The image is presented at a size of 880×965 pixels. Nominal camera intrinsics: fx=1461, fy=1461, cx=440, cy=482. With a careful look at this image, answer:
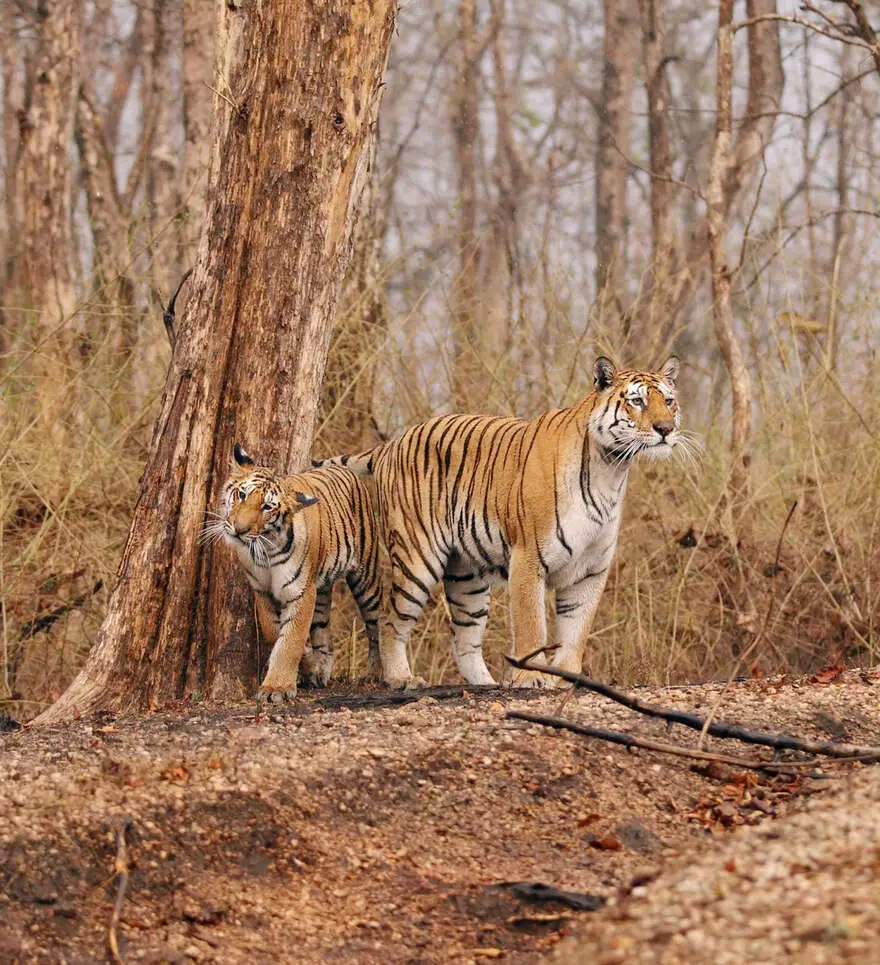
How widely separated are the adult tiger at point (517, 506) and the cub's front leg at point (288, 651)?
69 cm

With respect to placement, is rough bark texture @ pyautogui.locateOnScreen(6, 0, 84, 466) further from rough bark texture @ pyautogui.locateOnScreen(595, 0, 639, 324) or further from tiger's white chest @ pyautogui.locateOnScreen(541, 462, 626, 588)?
rough bark texture @ pyautogui.locateOnScreen(595, 0, 639, 324)

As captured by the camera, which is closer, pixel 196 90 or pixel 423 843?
pixel 423 843

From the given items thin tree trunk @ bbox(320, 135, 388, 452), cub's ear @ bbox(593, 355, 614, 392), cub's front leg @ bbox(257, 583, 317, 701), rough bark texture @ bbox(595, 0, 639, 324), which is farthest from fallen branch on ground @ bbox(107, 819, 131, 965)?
rough bark texture @ bbox(595, 0, 639, 324)

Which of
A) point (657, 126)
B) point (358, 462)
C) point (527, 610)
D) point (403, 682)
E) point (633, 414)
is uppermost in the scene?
point (657, 126)

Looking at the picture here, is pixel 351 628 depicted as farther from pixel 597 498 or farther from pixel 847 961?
pixel 847 961

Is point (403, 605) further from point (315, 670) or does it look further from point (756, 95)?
point (756, 95)

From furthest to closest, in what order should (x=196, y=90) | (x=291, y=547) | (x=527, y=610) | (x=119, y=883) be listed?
(x=196, y=90), (x=527, y=610), (x=291, y=547), (x=119, y=883)

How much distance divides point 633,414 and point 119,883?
3.34m

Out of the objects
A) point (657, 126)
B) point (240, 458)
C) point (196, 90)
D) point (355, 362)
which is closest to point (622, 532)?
point (355, 362)

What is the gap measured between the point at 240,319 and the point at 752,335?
124 inches

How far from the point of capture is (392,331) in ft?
29.7

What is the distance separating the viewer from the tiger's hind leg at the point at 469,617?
7.43 m

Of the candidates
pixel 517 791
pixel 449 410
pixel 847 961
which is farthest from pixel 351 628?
pixel 847 961

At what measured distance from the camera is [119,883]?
4160 mm
